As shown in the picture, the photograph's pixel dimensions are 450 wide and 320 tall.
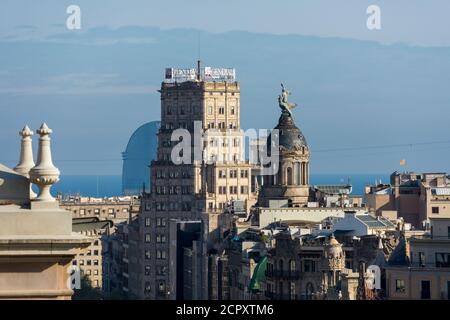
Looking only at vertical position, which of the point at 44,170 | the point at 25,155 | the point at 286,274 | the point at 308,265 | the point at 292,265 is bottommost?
the point at 44,170

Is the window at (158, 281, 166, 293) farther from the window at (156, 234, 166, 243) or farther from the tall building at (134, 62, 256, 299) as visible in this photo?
the window at (156, 234, 166, 243)

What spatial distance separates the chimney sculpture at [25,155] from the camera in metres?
25.7

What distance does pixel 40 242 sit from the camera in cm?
2473

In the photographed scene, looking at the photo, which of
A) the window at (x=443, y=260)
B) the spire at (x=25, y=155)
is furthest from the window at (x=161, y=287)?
the spire at (x=25, y=155)

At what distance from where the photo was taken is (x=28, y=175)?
25.5 m

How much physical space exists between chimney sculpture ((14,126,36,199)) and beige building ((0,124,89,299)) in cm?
66

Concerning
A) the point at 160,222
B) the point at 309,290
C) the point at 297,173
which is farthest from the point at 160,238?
the point at 309,290

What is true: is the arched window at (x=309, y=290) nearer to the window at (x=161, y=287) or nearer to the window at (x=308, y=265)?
the window at (x=308, y=265)

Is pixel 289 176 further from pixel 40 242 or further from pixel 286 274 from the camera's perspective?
pixel 40 242

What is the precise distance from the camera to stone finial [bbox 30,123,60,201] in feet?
81.3

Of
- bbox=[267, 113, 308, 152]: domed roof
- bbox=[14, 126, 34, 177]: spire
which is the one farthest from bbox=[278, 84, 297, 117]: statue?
bbox=[14, 126, 34, 177]: spire

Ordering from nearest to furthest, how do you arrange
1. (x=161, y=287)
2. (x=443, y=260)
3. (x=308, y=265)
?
(x=443, y=260), (x=308, y=265), (x=161, y=287)

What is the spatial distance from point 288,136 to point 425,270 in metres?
68.5

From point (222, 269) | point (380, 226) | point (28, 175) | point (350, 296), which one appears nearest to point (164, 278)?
point (222, 269)
